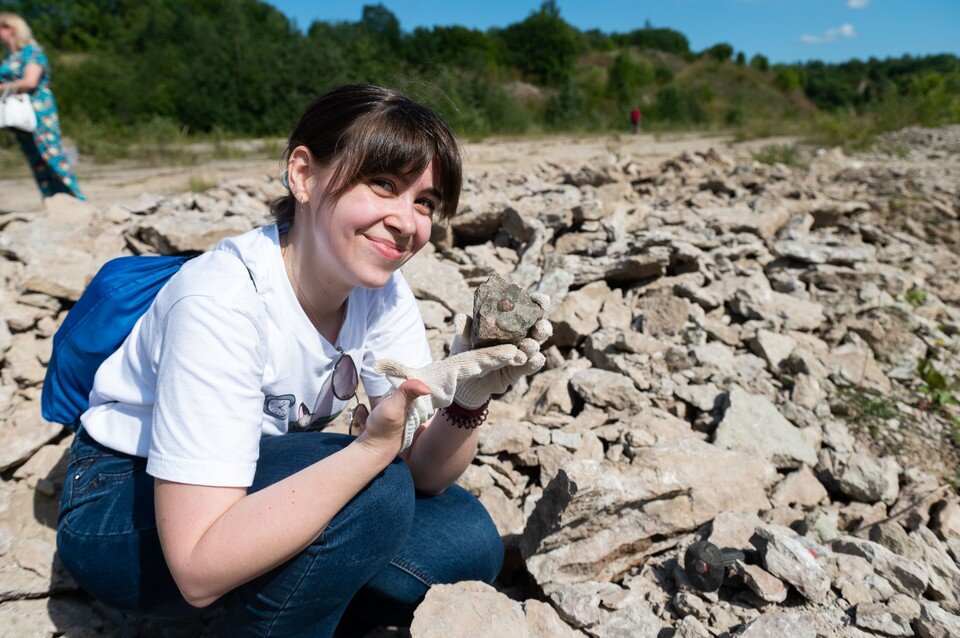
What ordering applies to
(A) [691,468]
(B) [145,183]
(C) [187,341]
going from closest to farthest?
1. (C) [187,341]
2. (A) [691,468]
3. (B) [145,183]

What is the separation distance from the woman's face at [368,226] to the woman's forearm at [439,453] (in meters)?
0.49

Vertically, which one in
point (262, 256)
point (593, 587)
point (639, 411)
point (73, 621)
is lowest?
point (73, 621)

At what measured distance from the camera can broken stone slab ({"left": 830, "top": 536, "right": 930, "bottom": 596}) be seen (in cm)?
159

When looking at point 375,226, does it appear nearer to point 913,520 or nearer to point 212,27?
point 913,520

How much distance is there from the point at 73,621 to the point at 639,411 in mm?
2014

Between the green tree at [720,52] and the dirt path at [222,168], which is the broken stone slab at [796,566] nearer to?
the dirt path at [222,168]

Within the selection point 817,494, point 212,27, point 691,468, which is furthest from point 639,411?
point 212,27

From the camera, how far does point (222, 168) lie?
9664 millimetres

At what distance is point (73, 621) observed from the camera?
1604 mm

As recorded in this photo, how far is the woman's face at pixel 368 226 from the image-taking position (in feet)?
4.35

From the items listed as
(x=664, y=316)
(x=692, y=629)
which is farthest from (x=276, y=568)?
(x=664, y=316)

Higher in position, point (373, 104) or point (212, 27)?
point (212, 27)

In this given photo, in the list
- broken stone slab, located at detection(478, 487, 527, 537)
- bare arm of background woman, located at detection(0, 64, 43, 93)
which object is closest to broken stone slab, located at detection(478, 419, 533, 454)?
broken stone slab, located at detection(478, 487, 527, 537)

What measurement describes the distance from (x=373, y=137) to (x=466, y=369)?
0.57 meters
